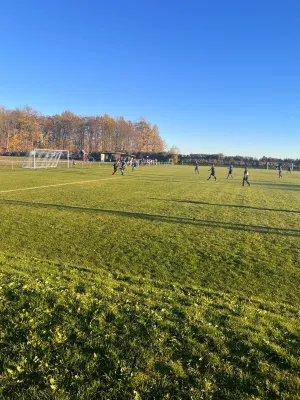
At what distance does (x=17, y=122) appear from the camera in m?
88.3

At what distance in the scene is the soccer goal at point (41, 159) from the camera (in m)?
44.5

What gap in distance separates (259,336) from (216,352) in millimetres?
786

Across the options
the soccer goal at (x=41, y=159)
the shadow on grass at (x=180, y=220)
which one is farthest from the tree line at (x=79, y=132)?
the shadow on grass at (x=180, y=220)

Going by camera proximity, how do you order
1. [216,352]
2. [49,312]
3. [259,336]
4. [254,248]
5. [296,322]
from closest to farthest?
[216,352] < [259,336] < [49,312] < [296,322] < [254,248]

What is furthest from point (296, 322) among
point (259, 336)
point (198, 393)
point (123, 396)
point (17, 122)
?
point (17, 122)

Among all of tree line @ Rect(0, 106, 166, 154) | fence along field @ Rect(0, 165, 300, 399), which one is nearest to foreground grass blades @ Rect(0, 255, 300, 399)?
fence along field @ Rect(0, 165, 300, 399)

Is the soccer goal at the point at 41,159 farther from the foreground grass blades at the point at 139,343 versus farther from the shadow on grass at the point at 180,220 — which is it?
the foreground grass blades at the point at 139,343

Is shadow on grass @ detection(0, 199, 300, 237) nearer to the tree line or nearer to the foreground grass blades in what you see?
the foreground grass blades

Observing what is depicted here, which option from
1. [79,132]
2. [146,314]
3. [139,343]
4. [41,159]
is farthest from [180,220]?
[79,132]

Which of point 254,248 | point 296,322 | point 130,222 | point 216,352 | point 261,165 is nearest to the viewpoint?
point 216,352

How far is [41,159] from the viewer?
153ft

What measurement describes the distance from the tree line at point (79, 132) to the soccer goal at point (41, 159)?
45077 mm

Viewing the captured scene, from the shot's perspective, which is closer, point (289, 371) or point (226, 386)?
point (226, 386)

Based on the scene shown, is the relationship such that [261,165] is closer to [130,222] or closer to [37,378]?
[130,222]
